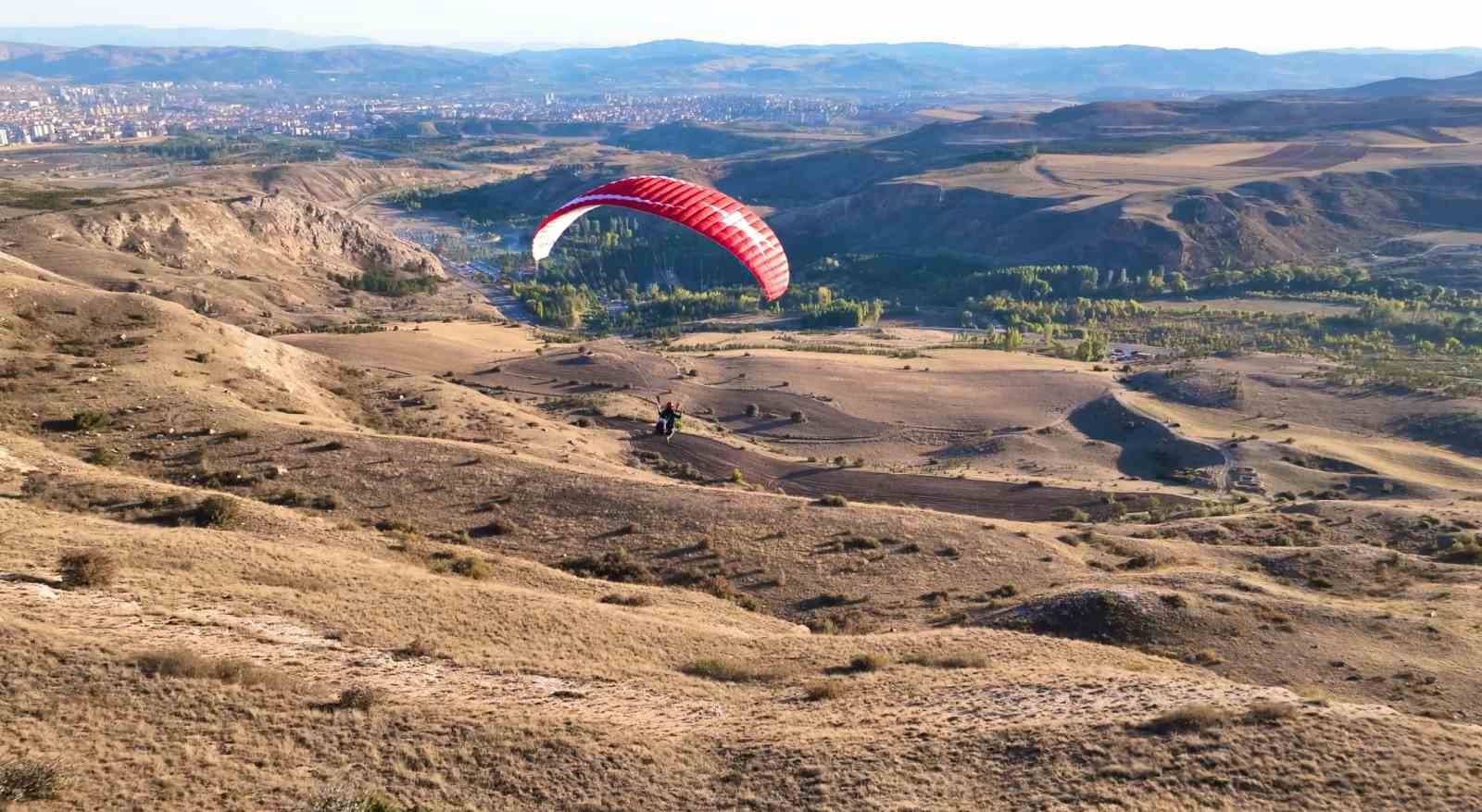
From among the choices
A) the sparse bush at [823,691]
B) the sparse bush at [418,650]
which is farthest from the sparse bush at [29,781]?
the sparse bush at [823,691]

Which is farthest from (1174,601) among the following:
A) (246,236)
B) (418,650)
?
(246,236)

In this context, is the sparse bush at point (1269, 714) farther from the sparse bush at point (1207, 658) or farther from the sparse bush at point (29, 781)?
the sparse bush at point (29, 781)

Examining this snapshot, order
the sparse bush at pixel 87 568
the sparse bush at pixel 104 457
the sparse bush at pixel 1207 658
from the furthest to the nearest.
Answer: the sparse bush at pixel 104 457
the sparse bush at pixel 1207 658
the sparse bush at pixel 87 568

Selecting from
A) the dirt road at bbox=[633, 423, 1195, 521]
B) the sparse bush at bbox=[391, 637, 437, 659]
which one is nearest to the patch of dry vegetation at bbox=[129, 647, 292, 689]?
the sparse bush at bbox=[391, 637, 437, 659]

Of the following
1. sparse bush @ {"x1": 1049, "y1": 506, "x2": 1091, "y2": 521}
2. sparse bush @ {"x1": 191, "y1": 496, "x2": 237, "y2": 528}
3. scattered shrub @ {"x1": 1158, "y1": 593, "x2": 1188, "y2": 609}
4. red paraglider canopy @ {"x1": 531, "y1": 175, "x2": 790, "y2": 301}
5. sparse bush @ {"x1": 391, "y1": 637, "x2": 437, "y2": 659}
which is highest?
red paraglider canopy @ {"x1": 531, "y1": 175, "x2": 790, "y2": 301}

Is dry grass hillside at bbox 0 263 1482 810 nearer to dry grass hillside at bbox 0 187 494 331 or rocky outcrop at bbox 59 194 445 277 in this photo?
dry grass hillside at bbox 0 187 494 331
